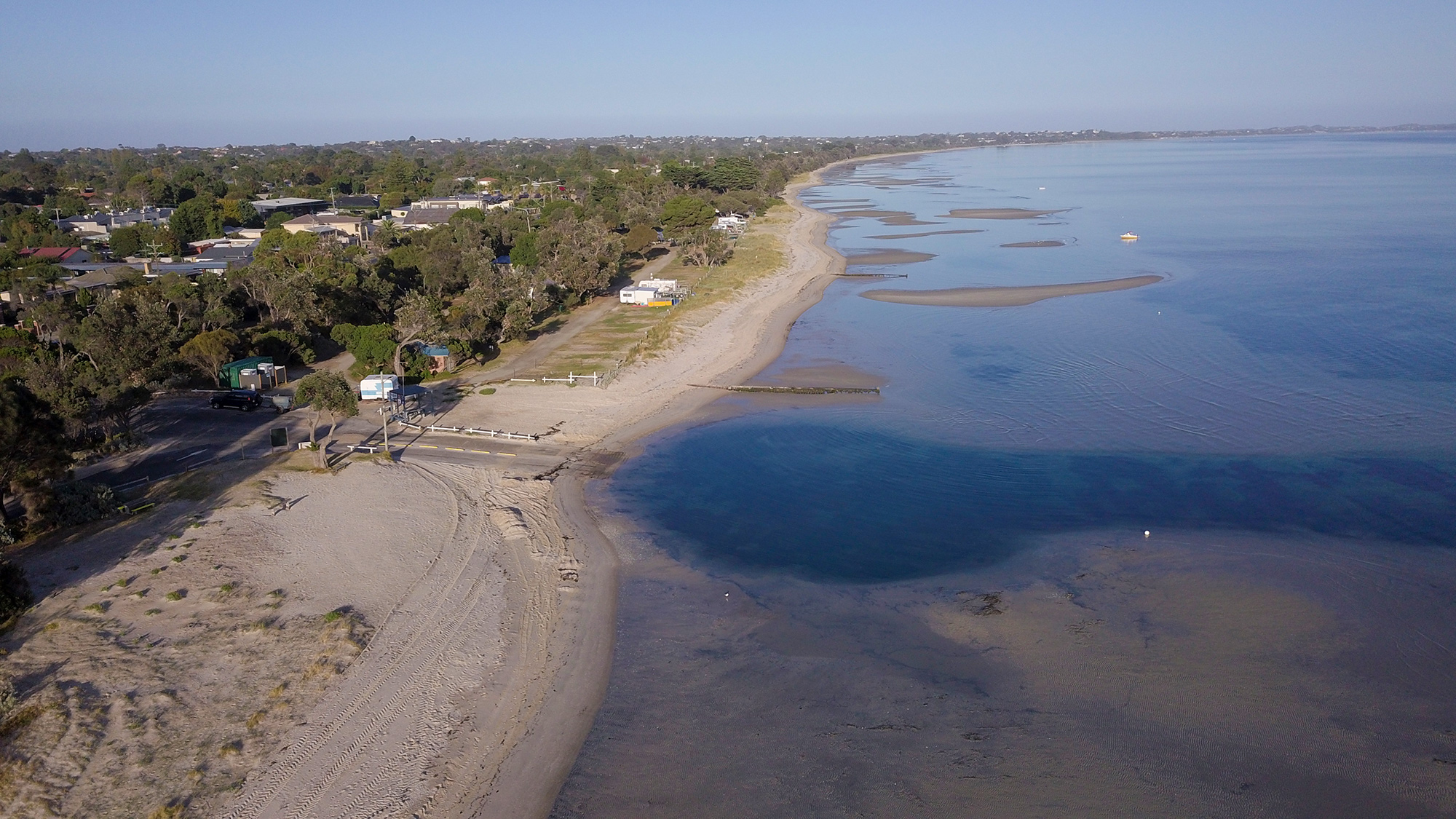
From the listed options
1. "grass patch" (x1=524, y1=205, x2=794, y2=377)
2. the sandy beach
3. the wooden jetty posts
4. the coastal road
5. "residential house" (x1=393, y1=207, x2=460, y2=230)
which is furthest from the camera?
"residential house" (x1=393, y1=207, x2=460, y2=230)

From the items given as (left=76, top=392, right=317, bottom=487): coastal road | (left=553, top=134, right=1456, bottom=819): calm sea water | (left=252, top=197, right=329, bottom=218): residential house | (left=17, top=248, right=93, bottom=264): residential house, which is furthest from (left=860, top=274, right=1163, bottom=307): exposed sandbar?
(left=252, top=197, right=329, bottom=218): residential house

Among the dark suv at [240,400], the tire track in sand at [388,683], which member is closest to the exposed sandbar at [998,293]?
the dark suv at [240,400]

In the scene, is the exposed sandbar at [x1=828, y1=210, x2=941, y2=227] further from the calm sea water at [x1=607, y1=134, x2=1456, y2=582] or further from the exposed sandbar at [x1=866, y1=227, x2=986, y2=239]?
the calm sea water at [x1=607, y1=134, x2=1456, y2=582]

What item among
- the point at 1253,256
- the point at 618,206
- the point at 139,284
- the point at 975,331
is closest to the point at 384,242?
the point at 139,284

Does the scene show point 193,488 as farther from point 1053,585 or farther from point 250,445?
point 1053,585

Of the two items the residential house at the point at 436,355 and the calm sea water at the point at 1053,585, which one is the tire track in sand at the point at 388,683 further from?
the residential house at the point at 436,355

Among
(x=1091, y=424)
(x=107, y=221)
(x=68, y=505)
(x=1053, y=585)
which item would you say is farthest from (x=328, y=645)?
(x=107, y=221)
